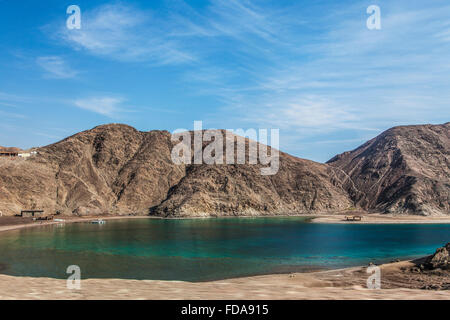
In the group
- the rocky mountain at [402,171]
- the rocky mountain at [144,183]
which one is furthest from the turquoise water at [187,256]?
the rocky mountain at [402,171]

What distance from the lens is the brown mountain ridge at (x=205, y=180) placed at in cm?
11156

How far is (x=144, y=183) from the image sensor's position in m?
131

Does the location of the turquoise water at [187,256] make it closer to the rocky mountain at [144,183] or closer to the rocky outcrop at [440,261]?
the rocky outcrop at [440,261]

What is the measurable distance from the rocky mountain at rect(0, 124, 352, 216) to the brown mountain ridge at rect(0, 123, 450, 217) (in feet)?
1.20

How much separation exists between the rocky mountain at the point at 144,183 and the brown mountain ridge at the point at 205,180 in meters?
0.37

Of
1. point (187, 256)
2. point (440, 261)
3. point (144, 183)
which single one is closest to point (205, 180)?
point (144, 183)

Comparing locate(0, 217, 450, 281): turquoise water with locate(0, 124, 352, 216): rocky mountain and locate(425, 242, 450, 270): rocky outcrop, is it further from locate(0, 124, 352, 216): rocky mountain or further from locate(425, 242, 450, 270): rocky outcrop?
locate(0, 124, 352, 216): rocky mountain

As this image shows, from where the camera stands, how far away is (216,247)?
152 feet

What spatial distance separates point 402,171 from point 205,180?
79.1 m

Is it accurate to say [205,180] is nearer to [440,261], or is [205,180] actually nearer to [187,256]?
[187,256]

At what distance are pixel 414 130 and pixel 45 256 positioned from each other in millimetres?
163325

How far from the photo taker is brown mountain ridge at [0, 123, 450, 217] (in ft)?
366
